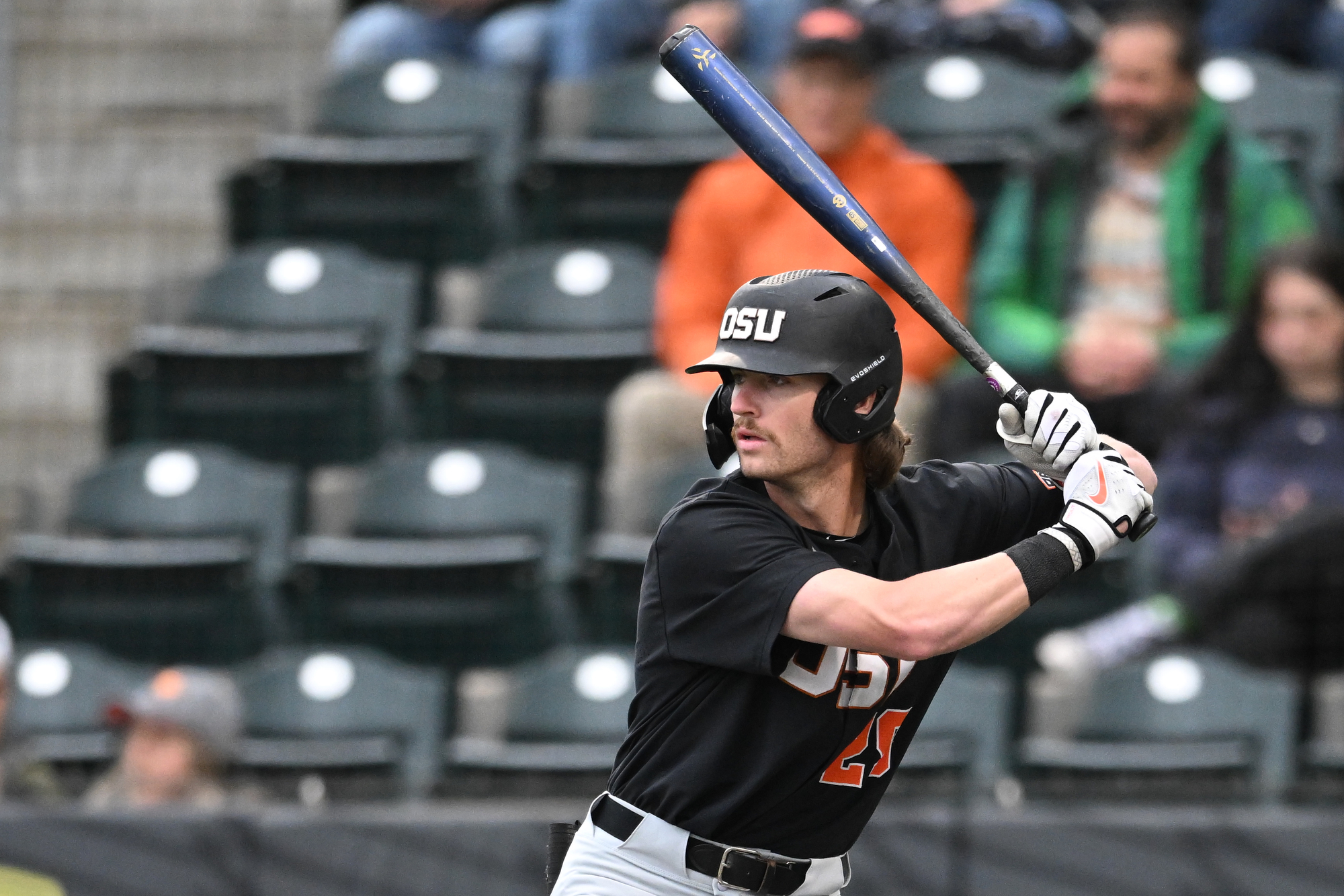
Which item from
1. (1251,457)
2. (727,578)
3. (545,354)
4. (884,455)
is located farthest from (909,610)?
(545,354)

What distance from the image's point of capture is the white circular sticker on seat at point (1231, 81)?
6.56 m

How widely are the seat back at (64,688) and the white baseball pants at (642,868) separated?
8.81 ft

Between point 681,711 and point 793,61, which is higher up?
point 793,61

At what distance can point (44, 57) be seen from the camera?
800cm

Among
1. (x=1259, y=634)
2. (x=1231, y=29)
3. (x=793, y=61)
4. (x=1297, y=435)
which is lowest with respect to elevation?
(x=1259, y=634)

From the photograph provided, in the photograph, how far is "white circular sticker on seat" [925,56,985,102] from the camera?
6555 millimetres

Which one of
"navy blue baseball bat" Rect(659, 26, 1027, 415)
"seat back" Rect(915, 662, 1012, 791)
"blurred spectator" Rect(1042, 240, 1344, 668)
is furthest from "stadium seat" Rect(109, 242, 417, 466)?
"navy blue baseball bat" Rect(659, 26, 1027, 415)

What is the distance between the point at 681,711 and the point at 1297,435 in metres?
2.59

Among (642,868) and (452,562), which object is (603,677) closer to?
(452,562)

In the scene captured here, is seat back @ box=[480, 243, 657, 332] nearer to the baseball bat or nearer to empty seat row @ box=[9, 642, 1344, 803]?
empty seat row @ box=[9, 642, 1344, 803]

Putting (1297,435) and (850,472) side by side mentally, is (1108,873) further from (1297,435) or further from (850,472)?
(850,472)

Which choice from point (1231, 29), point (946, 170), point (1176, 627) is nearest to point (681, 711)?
point (1176, 627)

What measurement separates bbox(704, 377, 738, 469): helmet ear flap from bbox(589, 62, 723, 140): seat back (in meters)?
3.63

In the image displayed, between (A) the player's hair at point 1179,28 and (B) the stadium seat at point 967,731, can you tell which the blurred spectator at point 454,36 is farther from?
(B) the stadium seat at point 967,731
